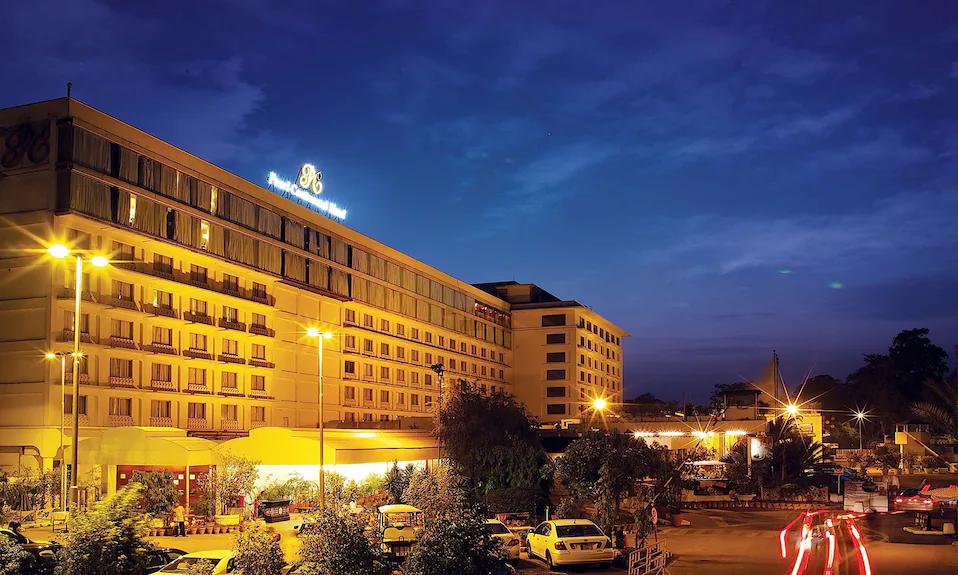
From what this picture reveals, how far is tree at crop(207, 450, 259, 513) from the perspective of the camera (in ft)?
149

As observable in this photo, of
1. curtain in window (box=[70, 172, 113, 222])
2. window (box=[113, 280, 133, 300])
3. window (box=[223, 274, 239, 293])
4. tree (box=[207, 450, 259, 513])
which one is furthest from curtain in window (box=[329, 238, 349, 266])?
tree (box=[207, 450, 259, 513])

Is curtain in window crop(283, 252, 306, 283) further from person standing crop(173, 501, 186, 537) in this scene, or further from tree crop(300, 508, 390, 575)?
tree crop(300, 508, 390, 575)

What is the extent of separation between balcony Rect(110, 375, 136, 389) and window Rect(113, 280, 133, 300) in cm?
474

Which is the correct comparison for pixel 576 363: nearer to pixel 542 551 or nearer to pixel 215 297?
pixel 215 297

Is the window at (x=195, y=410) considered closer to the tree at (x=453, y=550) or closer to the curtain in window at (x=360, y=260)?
the curtain in window at (x=360, y=260)

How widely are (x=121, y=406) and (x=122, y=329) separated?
4620 mm

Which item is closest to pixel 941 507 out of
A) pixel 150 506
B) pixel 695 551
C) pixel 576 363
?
pixel 695 551

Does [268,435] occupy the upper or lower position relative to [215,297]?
lower

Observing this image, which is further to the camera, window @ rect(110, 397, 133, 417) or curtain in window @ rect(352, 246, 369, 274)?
curtain in window @ rect(352, 246, 369, 274)

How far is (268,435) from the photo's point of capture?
161ft

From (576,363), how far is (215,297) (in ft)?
215

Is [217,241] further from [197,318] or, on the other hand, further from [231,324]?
[231,324]

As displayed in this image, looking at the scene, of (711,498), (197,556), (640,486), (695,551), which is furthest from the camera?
(711,498)

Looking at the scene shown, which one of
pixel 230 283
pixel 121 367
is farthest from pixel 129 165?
pixel 230 283
